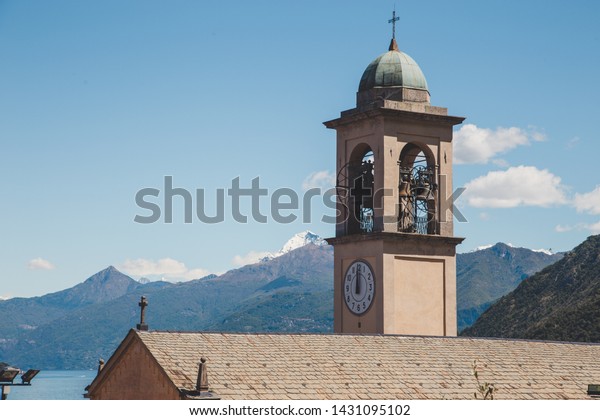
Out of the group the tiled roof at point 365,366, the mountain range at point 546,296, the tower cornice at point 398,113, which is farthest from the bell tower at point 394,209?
the mountain range at point 546,296

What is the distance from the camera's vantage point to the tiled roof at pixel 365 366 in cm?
2509

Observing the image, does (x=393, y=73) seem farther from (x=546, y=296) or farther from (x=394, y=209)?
(x=546, y=296)

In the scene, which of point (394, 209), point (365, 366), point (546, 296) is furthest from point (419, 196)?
point (546, 296)

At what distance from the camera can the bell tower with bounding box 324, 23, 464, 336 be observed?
34.7m

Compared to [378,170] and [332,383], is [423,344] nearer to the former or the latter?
[332,383]

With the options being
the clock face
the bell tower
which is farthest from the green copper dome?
the clock face

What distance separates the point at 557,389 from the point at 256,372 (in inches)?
315

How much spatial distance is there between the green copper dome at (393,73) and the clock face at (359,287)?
5.69 m

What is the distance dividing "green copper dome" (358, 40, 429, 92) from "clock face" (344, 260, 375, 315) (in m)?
5.69

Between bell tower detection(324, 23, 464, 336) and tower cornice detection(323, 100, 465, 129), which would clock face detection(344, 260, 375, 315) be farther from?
tower cornice detection(323, 100, 465, 129)

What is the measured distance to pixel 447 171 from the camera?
36.3 meters

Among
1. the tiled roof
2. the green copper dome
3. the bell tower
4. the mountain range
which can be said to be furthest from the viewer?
the mountain range

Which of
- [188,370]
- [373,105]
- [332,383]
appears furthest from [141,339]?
[373,105]

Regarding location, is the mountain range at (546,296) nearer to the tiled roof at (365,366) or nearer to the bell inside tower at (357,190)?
the bell inside tower at (357,190)
